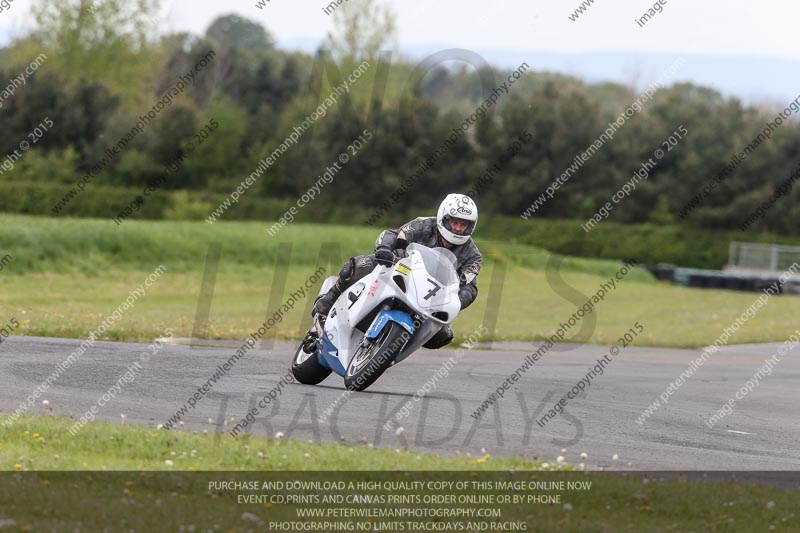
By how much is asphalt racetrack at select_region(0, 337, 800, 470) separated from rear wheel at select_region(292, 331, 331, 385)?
152mm

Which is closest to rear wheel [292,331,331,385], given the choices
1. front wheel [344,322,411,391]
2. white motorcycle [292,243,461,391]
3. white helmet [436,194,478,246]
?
white motorcycle [292,243,461,391]

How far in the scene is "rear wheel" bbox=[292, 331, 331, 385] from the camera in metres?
12.9

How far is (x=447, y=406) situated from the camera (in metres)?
12.2

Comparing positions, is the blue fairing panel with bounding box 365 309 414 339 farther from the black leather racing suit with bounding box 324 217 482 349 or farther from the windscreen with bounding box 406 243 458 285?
the black leather racing suit with bounding box 324 217 482 349

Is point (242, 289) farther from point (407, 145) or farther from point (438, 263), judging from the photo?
point (407, 145)

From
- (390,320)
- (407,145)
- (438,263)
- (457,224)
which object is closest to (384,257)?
(438,263)

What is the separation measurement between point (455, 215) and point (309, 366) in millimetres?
2416

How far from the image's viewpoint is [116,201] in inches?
2340

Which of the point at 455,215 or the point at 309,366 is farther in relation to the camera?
the point at 309,366

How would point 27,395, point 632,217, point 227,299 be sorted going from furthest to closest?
point 632,217 → point 227,299 → point 27,395
